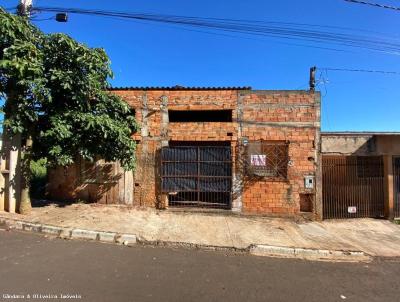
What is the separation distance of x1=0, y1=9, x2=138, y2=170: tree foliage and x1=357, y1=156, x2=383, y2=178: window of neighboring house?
773 centimetres

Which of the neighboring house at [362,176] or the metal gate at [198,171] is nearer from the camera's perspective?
the metal gate at [198,171]

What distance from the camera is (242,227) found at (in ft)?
31.9

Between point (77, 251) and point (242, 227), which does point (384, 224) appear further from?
point (77, 251)

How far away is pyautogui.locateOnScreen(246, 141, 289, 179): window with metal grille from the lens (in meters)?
11.5

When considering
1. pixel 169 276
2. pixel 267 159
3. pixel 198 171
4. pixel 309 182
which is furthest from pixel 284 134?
pixel 169 276

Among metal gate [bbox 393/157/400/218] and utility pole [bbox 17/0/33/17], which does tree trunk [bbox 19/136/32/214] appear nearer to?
utility pole [bbox 17/0/33/17]

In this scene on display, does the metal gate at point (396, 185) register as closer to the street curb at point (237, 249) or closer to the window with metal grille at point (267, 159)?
the window with metal grille at point (267, 159)

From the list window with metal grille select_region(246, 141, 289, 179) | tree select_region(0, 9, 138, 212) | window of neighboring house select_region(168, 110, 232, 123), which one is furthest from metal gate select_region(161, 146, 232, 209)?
tree select_region(0, 9, 138, 212)

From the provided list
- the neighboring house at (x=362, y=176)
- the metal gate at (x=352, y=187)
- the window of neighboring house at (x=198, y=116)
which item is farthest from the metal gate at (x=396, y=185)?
the window of neighboring house at (x=198, y=116)

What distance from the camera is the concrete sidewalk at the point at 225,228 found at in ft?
27.3

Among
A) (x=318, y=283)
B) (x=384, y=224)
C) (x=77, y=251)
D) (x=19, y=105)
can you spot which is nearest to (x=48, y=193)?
(x=19, y=105)

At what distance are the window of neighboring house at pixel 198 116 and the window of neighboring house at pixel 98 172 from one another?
8.78ft

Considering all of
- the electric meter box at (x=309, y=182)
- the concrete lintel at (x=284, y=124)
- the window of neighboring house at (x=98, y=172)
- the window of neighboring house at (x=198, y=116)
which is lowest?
the electric meter box at (x=309, y=182)

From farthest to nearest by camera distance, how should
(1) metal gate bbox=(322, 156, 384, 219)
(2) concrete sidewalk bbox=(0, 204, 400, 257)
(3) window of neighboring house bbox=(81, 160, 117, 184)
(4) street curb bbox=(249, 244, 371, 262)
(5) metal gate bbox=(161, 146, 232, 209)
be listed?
1. (1) metal gate bbox=(322, 156, 384, 219)
2. (3) window of neighboring house bbox=(81, 160, 117, 184)
3. (5) metal gate bbox=(161, 146, 232, 209)
4. (2) concrete sidewalk bbox=(0, 204, 400, 257)
5. (4) street curb bbox=(249, 244, 371, 262)
